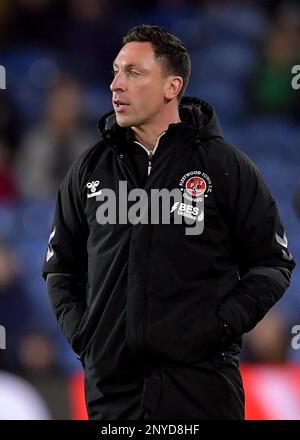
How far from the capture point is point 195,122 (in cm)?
259

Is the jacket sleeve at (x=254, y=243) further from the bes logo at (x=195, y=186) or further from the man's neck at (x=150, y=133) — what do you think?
the man's neck at (x=150, y=133)

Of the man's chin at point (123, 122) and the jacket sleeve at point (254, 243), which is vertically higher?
the man's chin at point (123, 122)

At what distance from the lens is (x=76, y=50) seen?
17.9ft

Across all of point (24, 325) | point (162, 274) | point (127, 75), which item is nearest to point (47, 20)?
point (24, 325)

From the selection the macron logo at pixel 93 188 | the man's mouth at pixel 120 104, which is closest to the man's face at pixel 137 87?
the man's mouth at pixel 120 104

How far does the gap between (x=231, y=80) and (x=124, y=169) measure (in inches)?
122

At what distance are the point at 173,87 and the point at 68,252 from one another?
1.79 feet

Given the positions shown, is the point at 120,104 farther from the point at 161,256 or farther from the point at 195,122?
the point at 161,256

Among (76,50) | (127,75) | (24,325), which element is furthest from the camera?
(76,50)

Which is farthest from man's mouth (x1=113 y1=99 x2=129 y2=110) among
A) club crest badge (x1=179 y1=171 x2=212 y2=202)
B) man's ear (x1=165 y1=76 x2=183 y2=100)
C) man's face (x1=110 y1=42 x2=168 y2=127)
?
club crest badge (x1=179 y1=171 x2=212 y2=202)

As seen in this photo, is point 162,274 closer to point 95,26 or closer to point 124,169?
point 124,169

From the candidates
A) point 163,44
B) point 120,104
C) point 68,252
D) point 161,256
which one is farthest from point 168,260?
point 163,44

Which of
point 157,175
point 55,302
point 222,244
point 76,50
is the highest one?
point 76,50

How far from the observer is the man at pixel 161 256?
236 centimetres
